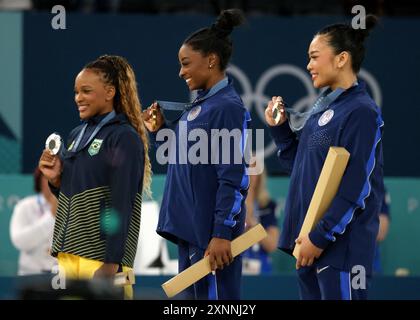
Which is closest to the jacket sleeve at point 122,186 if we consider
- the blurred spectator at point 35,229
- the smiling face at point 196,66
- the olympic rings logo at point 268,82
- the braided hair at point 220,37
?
the smiling face at point 196,66

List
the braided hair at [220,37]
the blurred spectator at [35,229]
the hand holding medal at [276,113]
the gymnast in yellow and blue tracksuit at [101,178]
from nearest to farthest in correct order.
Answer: the gymnast in yellow and blue tracksuit at [101,178] → the hand holding medal at [276,113] → the braided hair at [220,37] → the blurred spectator at [35,229]

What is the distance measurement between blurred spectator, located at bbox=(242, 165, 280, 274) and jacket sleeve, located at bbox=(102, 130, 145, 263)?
3.56 metres

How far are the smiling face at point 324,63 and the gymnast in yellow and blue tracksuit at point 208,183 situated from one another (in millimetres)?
444

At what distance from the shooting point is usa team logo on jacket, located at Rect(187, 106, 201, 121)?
5.34m

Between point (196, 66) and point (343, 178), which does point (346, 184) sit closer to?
point (343, 178)

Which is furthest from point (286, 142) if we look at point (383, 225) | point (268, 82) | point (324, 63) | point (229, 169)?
point (268, 82)

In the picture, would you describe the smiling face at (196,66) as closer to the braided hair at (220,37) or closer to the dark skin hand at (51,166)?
the braided hair at (220,37)

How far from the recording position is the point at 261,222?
870 cm

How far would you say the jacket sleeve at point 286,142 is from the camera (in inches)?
209

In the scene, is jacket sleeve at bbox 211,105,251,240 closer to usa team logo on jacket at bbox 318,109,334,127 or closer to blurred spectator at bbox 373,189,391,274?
usa team logo on jacket at bbox 318,109,334,127

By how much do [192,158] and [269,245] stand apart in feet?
11.4

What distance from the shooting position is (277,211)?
352 inches
